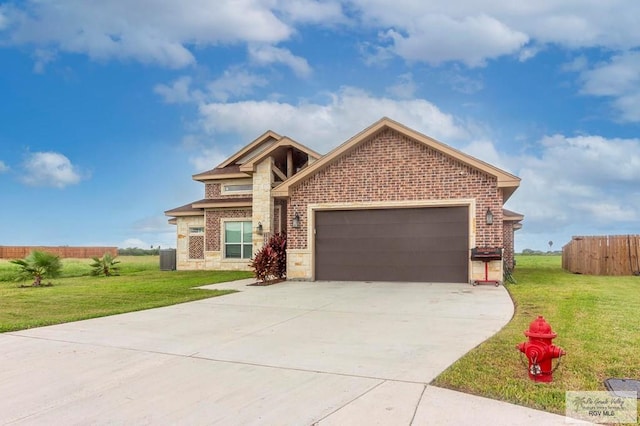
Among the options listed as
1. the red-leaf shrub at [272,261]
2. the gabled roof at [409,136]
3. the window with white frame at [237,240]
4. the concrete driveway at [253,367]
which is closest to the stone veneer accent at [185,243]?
the window with white frame at [237,240]

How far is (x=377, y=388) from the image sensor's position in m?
4.32

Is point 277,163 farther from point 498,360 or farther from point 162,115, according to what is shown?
point 498,360

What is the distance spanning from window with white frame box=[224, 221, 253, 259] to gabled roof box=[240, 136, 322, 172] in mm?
3112

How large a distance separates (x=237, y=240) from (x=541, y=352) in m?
18.7

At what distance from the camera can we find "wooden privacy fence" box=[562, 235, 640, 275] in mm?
19453

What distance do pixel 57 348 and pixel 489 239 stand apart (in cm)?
1167

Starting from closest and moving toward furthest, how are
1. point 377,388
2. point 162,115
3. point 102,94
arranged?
1. point 377,388
2. point 102,94
3. point 162,115

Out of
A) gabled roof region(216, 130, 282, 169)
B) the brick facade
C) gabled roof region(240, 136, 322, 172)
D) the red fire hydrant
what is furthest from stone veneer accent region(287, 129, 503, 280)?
the red fire hydrant

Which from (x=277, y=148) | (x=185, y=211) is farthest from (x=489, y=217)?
(x=185, y=211)

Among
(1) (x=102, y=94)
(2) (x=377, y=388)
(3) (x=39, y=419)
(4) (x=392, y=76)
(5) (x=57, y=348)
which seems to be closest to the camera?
(3) (x=39, y=419)

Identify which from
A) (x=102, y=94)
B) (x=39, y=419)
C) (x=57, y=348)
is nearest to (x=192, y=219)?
(x=102, y=94)

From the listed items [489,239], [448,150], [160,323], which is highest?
[448,150]

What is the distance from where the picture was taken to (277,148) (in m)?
19.6

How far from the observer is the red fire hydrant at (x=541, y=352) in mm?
4324
